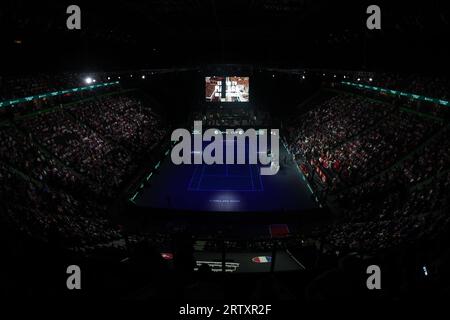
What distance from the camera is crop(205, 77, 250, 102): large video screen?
41.5 meters

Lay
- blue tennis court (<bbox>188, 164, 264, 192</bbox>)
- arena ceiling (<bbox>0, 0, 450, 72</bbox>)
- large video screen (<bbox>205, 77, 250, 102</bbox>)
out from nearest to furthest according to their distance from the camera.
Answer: arena ceiling (<bbox>0, 0, 450, 72</bbox>), blue tennis court (<bbox>188, 164, 264, 192</bbox>), large video screen (<bbox>205, 77, 250, 102</bbox>)

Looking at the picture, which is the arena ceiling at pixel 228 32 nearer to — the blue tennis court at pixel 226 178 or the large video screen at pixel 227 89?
the large video screen at pixel 227 89

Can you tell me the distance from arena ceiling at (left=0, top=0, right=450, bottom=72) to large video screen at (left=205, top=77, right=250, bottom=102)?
558cm

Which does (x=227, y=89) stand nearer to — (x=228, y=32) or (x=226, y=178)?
(x=228, y=32)

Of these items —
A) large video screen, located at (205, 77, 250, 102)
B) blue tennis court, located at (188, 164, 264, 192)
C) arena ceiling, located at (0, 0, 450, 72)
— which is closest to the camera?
arena ceiling, located at (0, 0, 450, 72)

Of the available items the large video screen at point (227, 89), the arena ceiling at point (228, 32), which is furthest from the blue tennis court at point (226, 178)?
the arena ceiling at point (228, 32)

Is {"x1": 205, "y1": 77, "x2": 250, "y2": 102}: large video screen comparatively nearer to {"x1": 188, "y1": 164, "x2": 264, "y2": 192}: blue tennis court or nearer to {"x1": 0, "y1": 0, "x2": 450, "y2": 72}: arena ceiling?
{"x1": 0, "y1": 0, "x2": 450, "y2": 72}: arena ceiling

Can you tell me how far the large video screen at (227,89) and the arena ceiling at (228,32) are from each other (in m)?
5.58

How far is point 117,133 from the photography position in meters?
32.0

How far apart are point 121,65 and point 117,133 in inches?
386

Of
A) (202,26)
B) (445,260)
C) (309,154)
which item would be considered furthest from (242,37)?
(445,260)

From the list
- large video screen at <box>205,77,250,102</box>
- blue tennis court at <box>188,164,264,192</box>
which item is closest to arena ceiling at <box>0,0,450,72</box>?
large video screen at <box>205,77,250,102</box>

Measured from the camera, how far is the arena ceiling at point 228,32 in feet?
68.0

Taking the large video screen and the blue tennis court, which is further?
the large video screen
